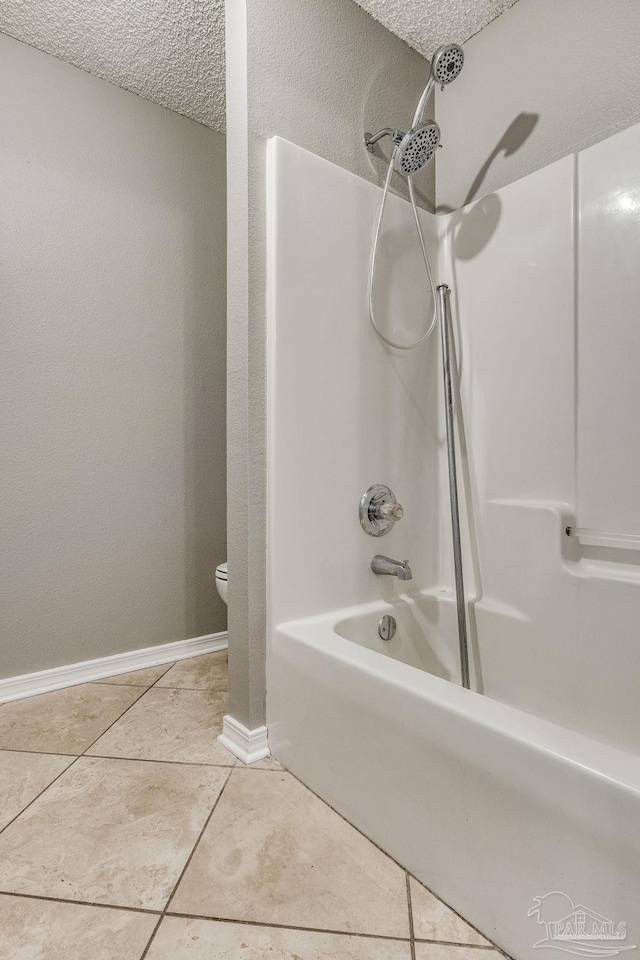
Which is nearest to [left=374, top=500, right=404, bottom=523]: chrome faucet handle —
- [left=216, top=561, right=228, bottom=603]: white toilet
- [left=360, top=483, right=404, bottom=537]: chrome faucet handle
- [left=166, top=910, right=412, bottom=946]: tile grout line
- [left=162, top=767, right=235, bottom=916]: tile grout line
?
[left=360, top=483, right=404, bottom=537]: chrome faucet handle

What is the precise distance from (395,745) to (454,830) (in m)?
0.17

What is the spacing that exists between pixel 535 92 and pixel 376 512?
1.45 m

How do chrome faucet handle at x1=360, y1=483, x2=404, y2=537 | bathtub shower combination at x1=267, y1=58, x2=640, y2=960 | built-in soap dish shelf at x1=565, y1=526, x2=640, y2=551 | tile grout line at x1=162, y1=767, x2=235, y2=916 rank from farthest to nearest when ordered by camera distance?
chrome faucet handle at x1=360, y1=483, x2=404, y2=537, built-in soap dish shelf at x1=565, y1=526, x2=640, y2=551, bathtub shower combination at x1=267, y1=58, x2=640, y2=960, tile grout line at x1=162, y1=767, x2=235, y2=916

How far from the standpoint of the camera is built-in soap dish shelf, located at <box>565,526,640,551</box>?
1.40 meters

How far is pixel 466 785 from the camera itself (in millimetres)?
925

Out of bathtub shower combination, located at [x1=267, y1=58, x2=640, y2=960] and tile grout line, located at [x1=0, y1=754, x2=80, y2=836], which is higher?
bathtub shower combination, located at [x1=267, y1=58, x2=640, y2=960]

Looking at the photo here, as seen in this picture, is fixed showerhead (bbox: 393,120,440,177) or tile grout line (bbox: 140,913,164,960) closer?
tile grout line (bbox: 140,913,164,960)

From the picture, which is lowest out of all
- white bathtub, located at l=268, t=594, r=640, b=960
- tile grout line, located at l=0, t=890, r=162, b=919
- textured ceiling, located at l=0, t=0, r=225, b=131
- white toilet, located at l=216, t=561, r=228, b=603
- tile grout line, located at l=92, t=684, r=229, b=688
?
tile grout line, located at l=0, t=890, r=162, b=919

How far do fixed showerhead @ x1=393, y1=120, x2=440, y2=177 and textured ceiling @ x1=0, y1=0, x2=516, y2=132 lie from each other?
0.62 metres

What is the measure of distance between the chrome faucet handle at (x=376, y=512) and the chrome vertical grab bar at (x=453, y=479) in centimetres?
19

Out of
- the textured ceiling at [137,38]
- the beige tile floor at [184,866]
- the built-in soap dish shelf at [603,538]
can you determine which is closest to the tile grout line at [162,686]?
the beige tile floor at [184,866]

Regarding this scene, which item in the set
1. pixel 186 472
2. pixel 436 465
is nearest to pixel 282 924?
pixel 436 465

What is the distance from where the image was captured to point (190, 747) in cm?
151

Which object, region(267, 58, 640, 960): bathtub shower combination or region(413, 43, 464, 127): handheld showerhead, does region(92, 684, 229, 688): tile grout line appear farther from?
region(413, 43, 464, 127): handheld showerhead
